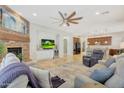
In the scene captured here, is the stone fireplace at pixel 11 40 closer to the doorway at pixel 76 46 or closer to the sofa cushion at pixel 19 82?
the doorway at pixel 76 46

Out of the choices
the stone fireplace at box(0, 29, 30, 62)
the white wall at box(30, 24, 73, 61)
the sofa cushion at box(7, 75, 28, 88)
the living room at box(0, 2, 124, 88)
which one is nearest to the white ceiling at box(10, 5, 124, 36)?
the living room at box(0, 2, 124, 88)

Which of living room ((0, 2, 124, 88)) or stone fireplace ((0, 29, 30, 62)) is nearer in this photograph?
stone fireplace ((0, 29, 30, 62))

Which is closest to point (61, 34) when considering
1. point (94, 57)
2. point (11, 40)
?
point (94, 57)

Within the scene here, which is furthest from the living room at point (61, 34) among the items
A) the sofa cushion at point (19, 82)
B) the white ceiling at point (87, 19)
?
the sofa cushion at point (19, 82)

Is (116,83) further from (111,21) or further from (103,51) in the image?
(111,21)

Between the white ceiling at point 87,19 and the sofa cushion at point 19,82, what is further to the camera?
the white ceiling at point 87,19

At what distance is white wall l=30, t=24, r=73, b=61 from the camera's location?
18.6 ft

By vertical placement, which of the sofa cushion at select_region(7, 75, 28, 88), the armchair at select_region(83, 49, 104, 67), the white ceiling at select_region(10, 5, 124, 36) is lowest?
the armchair at select_region(83, 49, 104, 67)

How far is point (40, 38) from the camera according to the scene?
6.00 m

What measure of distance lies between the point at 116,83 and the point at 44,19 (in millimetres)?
4012

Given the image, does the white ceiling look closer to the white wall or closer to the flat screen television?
the white wall

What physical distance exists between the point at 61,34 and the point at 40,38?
45.0 inches

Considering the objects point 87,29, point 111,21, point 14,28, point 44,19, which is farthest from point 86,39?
point 14,28

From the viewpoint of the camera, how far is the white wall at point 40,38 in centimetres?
567
